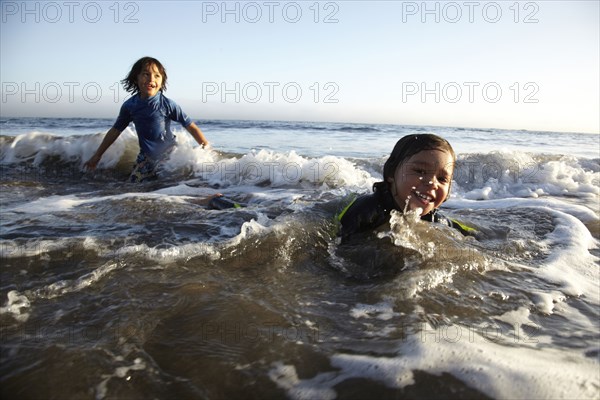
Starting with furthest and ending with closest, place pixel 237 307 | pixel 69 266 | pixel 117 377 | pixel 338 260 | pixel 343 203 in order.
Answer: pixel 343 203, pixel 338 260, pixel 69 266, pixel 237 307, pixel 117 377

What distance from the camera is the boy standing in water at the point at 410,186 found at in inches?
120

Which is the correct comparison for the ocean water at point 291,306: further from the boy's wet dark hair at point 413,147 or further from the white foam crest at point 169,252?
the boy's wet dark hair at point 413,147

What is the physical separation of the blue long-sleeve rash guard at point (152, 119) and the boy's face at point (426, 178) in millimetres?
4475

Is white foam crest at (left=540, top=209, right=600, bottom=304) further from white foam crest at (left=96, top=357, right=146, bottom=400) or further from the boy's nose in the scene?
white foam crest at (left=96, top=357, right=146, bottom=400)

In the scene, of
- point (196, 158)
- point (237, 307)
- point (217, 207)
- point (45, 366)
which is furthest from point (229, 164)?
point (45, 366)

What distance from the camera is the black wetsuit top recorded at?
3.22m

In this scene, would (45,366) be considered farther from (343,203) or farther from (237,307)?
(343,203)

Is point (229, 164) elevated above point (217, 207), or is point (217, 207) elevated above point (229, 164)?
point (229, 164)

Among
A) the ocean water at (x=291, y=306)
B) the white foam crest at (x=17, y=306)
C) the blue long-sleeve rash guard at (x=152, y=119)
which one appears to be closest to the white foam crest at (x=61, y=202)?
the ocean water at (x=291, y=306)

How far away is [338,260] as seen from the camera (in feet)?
9.07

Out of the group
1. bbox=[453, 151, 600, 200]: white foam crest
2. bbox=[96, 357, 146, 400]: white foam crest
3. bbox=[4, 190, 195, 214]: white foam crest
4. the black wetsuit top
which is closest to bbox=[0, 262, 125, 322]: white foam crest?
bbox=[96, 357, 146, 400]: white foam crest

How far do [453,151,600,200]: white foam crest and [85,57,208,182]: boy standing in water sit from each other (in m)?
4.59

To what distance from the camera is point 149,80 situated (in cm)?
617

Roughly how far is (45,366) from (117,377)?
0.87ft
